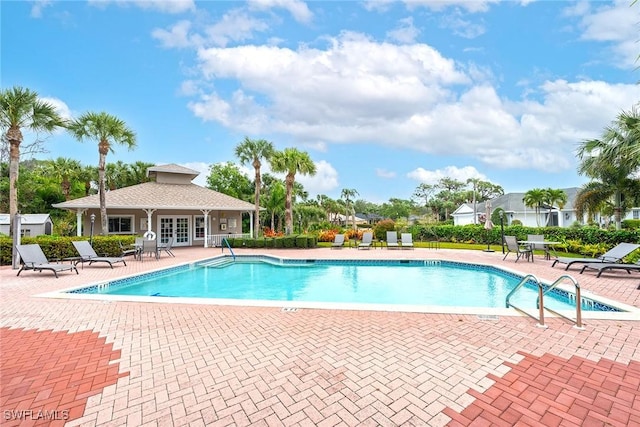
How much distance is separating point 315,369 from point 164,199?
20.0 meters

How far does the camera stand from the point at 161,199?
20.3 meters

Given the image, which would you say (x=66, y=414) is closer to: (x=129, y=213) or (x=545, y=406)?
(x=545, y=406)

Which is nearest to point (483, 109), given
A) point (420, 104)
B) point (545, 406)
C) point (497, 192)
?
point (420, 104)

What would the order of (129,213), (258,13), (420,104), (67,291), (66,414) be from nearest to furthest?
1. (66,414)
2. (67,291)
3. (258,13)
4. (420,104)
5. (129,213)

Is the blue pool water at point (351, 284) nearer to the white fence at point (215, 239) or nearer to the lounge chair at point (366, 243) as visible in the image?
the lounge chair at point (366, 243)

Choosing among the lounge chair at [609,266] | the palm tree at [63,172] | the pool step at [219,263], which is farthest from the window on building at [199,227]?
the lounge chair at [609,266]

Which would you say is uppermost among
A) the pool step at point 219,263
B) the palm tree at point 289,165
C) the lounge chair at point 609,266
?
the palm tree at point 289,165

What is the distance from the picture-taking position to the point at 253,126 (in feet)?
81.4

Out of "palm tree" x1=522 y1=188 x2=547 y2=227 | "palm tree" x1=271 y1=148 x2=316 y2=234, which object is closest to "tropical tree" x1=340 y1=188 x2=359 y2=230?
"palm tree" x1=522 y1=188 x2=547 y2=227

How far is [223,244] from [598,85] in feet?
73.0

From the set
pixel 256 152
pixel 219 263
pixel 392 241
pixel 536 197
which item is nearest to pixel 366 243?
pixel 392 241

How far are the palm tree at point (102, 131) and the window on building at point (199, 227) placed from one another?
599cm

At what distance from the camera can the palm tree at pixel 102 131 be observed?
54.1ft

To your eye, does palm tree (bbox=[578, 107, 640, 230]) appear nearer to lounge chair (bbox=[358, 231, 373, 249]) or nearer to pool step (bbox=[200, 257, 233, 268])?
lounge chair (bbox=[358, 231, 373, 249])
